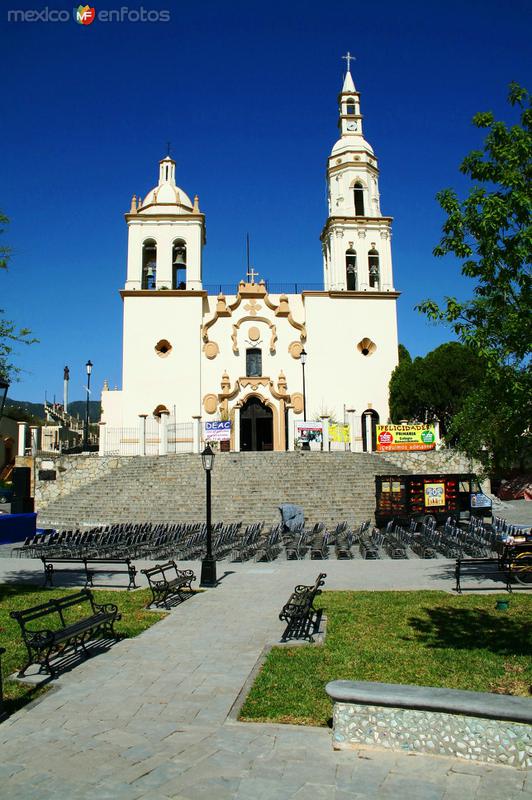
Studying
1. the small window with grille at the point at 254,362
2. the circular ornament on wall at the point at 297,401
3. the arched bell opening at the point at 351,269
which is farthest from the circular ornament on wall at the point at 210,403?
the arched bell opening at the point at 351,269

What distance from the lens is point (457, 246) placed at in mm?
10844

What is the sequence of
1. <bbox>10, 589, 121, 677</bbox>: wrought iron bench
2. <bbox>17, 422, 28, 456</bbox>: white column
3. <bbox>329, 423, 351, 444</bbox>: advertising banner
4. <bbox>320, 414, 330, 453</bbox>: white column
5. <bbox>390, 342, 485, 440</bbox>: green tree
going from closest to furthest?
<bbox>10, 589, 121, 677</bbox>: wrought iron bench → <bbox>320, 414, 330, 453</bbox>: white column → <bbox>329, 423, 351, 444</bbox>: advertising banner → <bbox>17, 422, 28, 456</bbox>: white column → <bbox>390, 342, 485, 440</bbox>: green tree

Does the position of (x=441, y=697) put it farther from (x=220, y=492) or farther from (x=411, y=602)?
(x=220, y=492)

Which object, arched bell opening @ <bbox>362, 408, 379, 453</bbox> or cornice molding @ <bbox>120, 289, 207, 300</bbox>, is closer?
arched bell opening @ <bbox>362, 408, 379, 453</bbox>

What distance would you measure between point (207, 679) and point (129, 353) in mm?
28690

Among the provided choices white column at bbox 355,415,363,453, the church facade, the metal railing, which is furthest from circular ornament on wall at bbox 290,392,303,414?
the metal railing

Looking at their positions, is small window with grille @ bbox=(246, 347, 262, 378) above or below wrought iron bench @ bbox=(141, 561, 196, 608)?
above

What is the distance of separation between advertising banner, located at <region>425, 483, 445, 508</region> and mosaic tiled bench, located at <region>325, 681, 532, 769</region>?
1641cm

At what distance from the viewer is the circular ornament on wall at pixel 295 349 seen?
A: 1350 inches

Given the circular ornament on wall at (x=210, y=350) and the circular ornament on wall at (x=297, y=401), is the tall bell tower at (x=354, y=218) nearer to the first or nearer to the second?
the circular ornament on wall at (x=297, y=401)

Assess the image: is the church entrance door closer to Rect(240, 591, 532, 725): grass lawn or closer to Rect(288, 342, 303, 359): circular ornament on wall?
Rect(288, 342, 303, 359): circular ornament on wall

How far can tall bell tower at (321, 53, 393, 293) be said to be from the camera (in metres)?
35.1

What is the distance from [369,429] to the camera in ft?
103

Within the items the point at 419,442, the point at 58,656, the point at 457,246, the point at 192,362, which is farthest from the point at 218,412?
the point at 58,656
